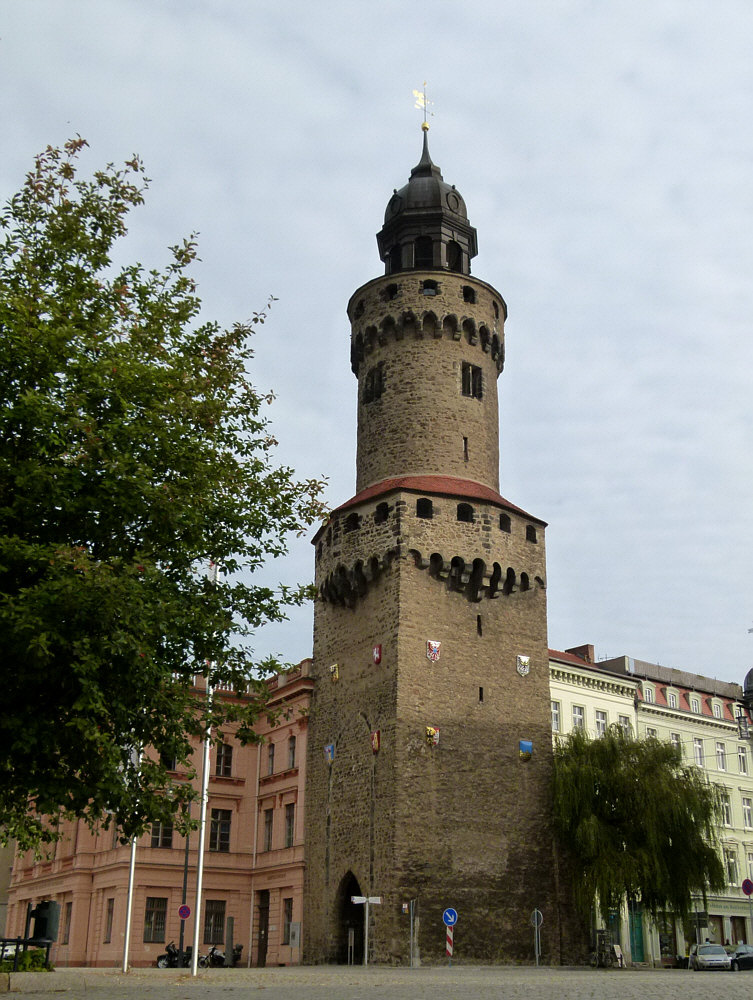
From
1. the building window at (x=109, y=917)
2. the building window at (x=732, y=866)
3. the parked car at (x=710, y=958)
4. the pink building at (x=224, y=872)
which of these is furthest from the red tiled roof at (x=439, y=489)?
the building window at (x=732, y=866)

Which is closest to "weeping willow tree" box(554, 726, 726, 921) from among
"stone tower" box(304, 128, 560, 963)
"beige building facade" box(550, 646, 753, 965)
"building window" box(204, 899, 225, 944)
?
"stone tower" box(304, 128, 560, 963)

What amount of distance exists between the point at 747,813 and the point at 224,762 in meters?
24.4

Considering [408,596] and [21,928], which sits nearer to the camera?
[408,596]

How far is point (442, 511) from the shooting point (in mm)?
37125

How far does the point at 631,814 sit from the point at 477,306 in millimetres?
19032

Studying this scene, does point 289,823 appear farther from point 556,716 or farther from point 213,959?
point 556,716

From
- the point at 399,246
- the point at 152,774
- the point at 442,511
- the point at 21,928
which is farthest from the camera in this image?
the point at 21,928

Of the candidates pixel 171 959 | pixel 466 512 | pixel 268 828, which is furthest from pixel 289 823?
pixel 466 512

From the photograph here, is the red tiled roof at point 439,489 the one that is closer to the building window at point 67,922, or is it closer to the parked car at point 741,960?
the parked car at point 741,960

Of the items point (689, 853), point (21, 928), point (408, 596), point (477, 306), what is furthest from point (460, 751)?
point (21, 928)

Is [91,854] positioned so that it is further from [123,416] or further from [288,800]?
[123,416]

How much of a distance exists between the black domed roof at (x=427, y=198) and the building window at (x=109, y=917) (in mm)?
28455

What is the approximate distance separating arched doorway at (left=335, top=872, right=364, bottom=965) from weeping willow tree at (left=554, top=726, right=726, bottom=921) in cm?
681

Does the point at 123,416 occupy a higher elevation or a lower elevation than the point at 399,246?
lower
